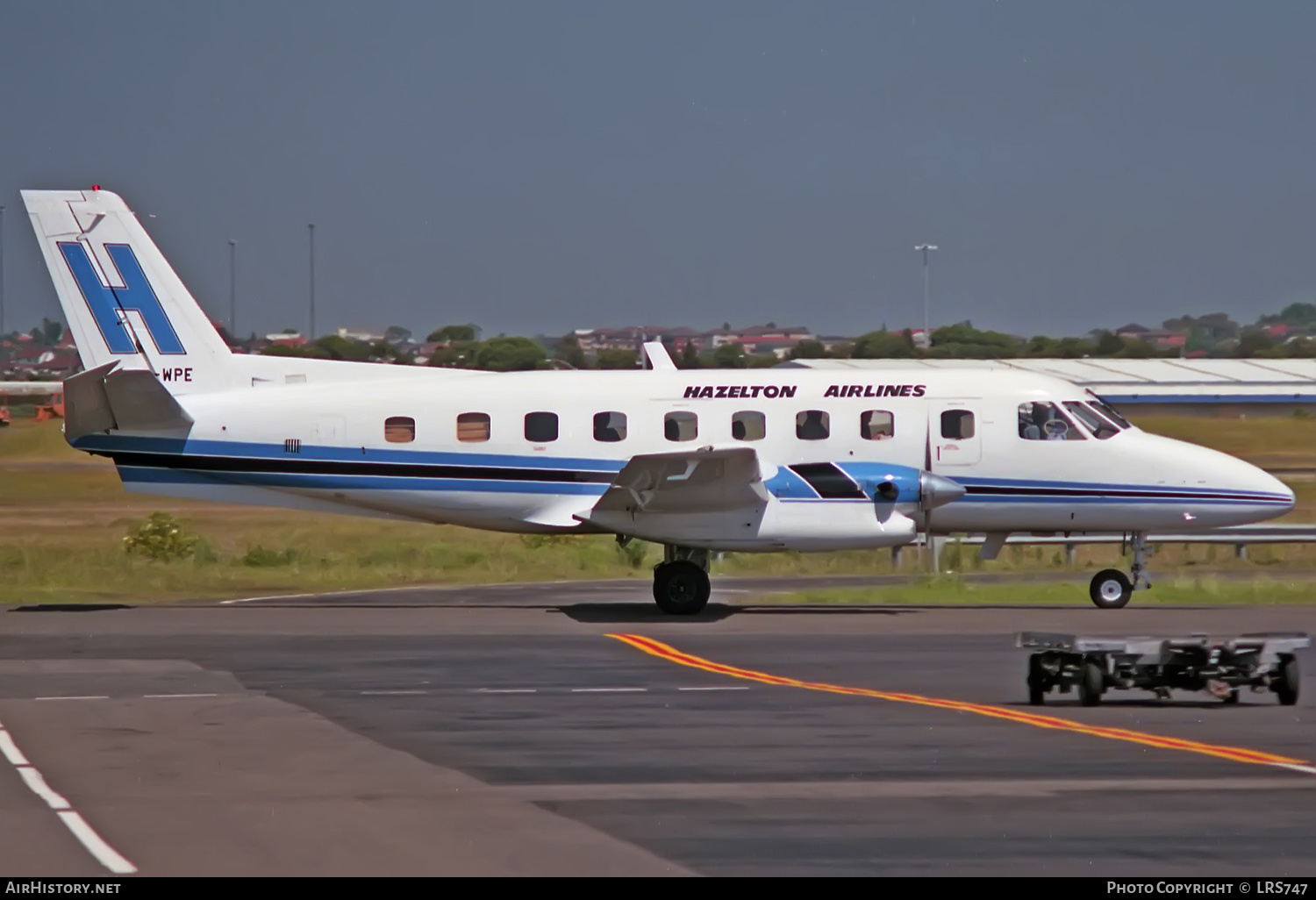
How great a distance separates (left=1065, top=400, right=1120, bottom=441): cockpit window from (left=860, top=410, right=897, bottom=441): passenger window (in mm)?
2453

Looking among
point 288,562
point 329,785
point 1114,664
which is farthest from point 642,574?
point 329,785

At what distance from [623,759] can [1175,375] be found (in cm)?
8144

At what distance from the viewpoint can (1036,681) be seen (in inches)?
584

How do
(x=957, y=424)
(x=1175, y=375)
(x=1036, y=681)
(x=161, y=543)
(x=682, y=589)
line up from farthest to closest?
(x=1175, y=375)
(x=161, y=543)
(x=957, y=424)
(x=682, y=589)
(x=1036, y=681)

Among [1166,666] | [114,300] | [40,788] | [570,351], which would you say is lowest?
[40,788]

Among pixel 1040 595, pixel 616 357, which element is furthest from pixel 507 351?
pixel 1040 595

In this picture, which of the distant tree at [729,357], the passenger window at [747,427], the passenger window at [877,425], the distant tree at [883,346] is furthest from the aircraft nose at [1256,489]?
the distant tree at [883,346]

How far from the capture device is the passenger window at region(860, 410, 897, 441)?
23.9 m

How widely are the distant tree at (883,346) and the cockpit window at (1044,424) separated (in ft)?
196

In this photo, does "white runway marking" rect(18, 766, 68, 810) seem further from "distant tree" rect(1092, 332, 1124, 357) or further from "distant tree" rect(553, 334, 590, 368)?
"distant tree" rect(1092, 332, 1124, 357)

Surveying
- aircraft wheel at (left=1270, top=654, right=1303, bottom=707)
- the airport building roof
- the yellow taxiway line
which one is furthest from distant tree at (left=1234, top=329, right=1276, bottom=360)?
aircraft wheel at (left=1270, top=654, right=1303, bottom=707)

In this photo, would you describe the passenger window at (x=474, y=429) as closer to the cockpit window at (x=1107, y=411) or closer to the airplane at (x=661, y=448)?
the airplane at (x=661, y=448)

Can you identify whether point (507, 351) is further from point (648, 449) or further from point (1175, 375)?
point (648, 449)

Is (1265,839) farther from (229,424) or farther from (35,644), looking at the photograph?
(229,424)
